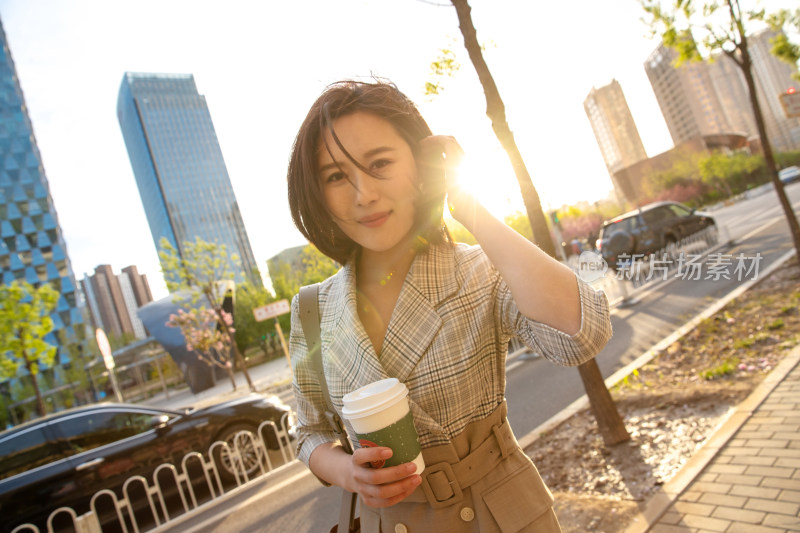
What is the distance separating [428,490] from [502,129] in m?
3.30

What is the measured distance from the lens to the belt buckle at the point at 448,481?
1157mm

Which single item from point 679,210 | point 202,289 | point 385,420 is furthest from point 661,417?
point 202,289

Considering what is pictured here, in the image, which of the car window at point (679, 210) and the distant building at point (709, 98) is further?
the distant building at point (709, 98)

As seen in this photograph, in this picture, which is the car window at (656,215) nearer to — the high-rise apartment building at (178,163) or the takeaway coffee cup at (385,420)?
the takeaway coffee cup at (385,420)

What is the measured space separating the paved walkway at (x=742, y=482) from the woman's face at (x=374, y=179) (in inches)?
101

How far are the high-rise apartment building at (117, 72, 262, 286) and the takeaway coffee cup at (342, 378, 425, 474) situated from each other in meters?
107

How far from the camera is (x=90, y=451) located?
227 inches

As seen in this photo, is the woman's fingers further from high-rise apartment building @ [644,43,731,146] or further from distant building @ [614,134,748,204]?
high-rise apartment building @ [644,43,731,146]

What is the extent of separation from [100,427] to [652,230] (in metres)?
14.9

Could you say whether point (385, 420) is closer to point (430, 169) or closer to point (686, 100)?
point (430, 169)

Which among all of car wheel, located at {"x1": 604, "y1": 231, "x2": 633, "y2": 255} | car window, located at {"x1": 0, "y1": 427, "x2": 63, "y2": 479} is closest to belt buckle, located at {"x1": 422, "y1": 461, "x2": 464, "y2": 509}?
car window, located at {"x1": 0, "y1": 427, "x2": 63, "y2": 479}

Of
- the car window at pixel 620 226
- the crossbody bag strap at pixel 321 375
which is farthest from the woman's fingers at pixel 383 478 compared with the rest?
the car window at pixel 620 226

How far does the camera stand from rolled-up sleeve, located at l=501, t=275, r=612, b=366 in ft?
3.37

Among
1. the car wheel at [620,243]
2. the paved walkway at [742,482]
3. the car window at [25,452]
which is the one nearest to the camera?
the paved walkway at [742,482]
